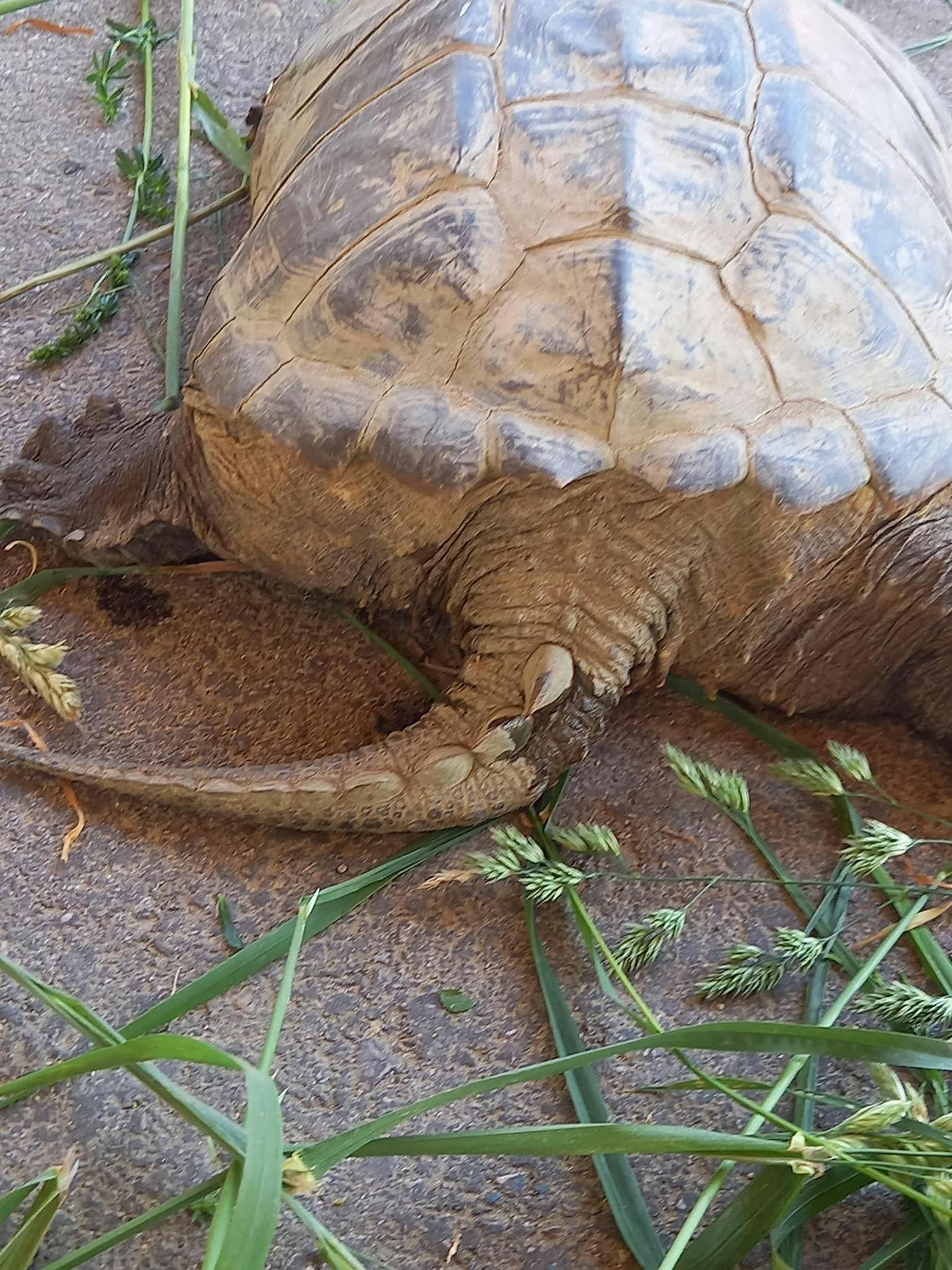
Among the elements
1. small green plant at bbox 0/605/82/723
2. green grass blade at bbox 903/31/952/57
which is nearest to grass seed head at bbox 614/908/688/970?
small green plant at bbox 0/605/82/723

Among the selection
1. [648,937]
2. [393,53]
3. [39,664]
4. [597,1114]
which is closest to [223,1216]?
[597,1114]

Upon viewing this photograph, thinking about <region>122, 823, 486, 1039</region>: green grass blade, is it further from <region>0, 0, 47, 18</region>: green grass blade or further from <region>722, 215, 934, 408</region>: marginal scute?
<region>0, 0, 47, 18</region>: green grass blade

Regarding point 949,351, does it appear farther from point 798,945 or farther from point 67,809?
point 67,809

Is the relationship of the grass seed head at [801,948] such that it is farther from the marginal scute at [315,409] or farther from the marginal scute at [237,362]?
the marginal scute at [237,362]

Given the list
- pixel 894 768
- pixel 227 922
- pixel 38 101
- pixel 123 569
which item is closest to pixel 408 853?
pixel 227 922

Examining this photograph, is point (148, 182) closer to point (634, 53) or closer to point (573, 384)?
point (634, 53)
